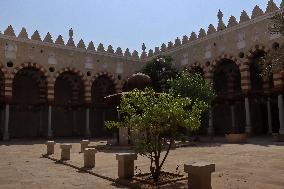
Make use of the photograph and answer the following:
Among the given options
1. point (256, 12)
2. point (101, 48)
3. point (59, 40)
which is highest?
point (256, 12)

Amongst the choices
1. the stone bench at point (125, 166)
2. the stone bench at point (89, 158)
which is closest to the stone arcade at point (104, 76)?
the stone bench at point (89, 158)

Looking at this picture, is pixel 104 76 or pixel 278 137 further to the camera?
pixel 104 76

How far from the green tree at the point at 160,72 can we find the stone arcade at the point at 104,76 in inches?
76.4

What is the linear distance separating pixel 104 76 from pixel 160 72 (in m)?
6.33

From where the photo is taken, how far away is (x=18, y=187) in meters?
7.04

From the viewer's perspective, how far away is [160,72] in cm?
2956

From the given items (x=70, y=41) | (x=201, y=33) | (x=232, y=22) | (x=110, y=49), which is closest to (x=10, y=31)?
(x=70, y=41)

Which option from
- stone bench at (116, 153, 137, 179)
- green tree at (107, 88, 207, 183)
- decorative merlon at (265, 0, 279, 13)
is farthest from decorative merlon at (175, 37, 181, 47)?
stone bench at (116, 153, 137, 179)

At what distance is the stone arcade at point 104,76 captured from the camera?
25094 millimetres

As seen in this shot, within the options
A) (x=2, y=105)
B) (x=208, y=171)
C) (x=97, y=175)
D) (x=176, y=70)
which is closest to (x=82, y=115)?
(x=2, y=105)

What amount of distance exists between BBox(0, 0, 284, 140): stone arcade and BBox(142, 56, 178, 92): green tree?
76.4 inches

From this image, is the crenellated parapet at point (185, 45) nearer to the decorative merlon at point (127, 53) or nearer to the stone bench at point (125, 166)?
the decorative merlon at point (127, 53)

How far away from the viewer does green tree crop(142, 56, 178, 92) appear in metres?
29.2

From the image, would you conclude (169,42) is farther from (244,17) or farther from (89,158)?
(89,158)
